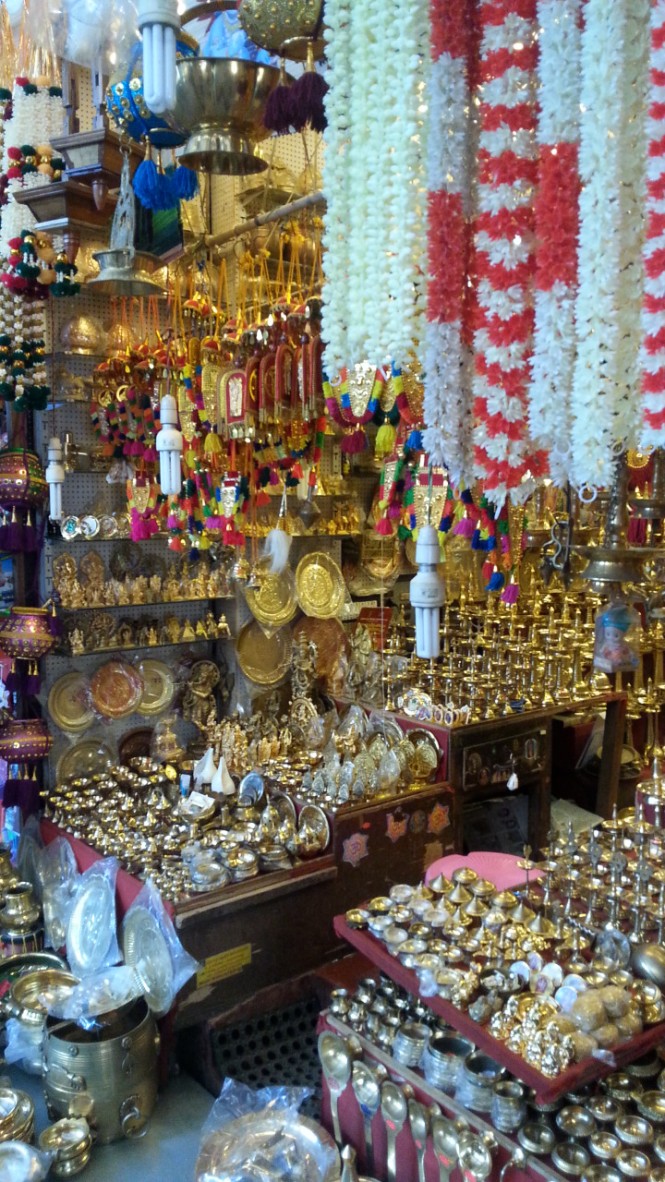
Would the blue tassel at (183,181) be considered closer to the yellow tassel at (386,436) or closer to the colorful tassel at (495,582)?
the yellow tassel at (386,436)

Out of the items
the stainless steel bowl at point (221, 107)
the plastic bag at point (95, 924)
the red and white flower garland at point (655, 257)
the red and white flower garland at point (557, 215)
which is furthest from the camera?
the plastic bag at point (95, 924)

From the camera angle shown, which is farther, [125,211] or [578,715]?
[578,715]

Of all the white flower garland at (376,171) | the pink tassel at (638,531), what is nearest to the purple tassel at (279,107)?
the white flower garland at (376,171)

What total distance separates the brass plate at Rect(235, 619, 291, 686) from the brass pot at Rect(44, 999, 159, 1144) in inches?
69.5

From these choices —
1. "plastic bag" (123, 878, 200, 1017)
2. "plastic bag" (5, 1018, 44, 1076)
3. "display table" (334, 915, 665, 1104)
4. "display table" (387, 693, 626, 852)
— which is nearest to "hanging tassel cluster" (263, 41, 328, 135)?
"display table" (334, 915, 665, 1104)

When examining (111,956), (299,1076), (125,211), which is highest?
(125,211)

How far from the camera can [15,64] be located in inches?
124

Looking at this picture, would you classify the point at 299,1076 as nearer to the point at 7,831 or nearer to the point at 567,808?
the point at 7,831

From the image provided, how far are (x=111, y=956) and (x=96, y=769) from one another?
3.13 ft

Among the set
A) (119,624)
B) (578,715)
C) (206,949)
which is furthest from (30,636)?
(578,715)

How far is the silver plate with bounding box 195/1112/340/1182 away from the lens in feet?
6.77

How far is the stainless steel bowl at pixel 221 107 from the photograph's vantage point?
1852 mm

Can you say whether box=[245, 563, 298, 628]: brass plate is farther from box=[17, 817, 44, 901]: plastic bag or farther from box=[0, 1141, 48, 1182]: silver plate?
box=[0, 1141, 48, 1182]: silver plate

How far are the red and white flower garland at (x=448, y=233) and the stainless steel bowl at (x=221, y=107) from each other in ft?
1.42
